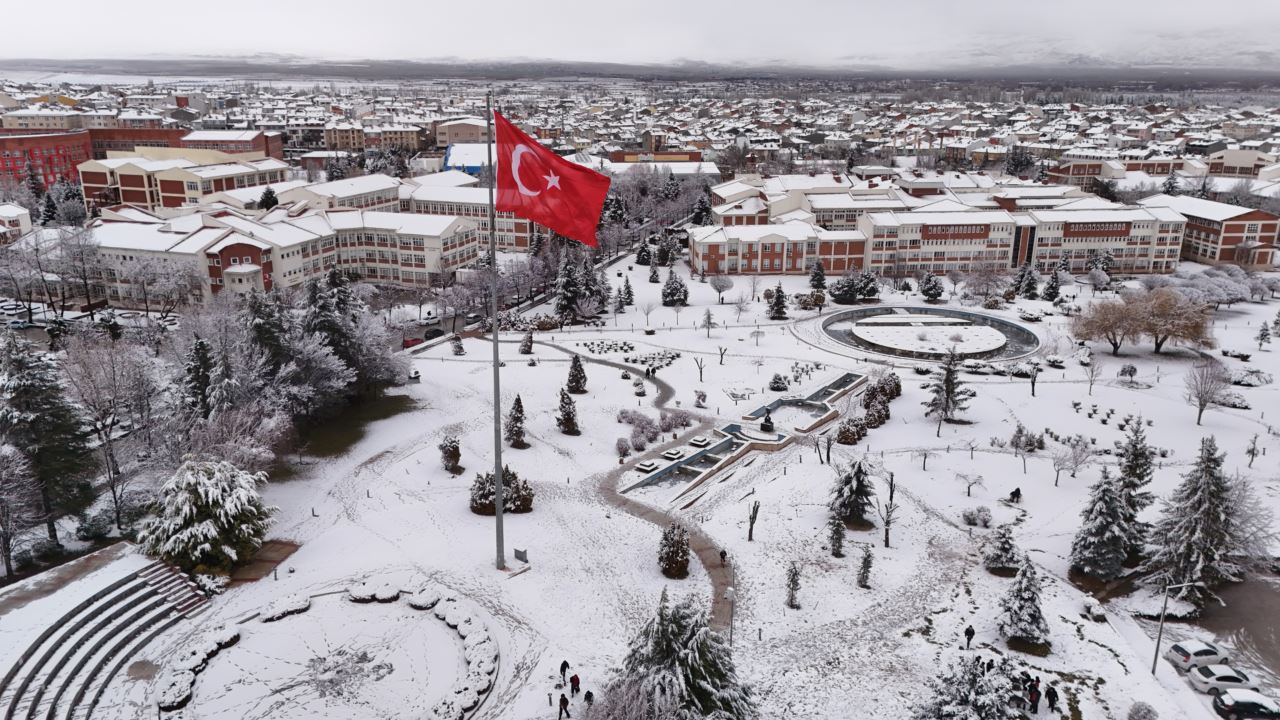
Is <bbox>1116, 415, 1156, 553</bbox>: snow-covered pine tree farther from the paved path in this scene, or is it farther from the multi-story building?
the multi-story building

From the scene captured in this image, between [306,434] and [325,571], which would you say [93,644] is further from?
[306,434]

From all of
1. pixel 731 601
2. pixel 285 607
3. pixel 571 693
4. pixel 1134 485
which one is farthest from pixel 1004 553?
pixel 285 607

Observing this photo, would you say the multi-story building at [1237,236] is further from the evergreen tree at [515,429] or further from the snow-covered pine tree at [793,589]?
the snow-covered pine tree at [793,589]

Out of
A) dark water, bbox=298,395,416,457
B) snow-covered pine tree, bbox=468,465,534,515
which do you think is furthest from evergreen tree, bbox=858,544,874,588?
dark water, bbox=298,395,416,457

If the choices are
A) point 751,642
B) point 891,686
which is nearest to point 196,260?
point 751,642

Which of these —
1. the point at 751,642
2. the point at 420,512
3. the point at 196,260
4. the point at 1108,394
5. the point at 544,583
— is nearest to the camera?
the point at 751,642

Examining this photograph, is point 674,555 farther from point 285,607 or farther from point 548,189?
point 548,189

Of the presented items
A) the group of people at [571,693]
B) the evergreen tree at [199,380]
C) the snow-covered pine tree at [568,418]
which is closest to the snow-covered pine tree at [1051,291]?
the snow-covered pine tree at [568,418]
